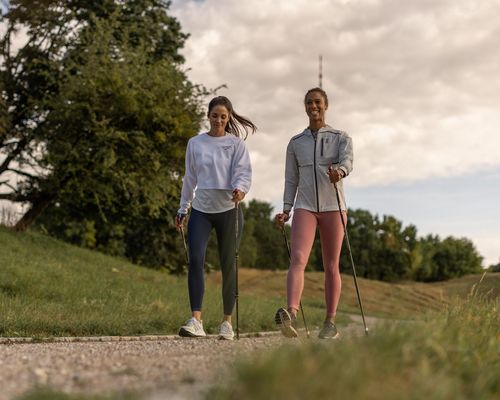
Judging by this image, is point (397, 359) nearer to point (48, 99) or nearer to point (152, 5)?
point (48, 99)

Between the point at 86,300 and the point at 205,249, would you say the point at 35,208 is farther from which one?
the point at 205,249

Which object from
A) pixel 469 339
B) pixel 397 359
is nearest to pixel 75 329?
pixel 469 339

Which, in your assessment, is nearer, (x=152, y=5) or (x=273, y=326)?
(x=273, y=326)

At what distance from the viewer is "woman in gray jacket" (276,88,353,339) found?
793cm

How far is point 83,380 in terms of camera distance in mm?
4031

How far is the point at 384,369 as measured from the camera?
12.3 ft

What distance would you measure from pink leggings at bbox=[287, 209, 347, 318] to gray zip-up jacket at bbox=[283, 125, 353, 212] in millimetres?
112

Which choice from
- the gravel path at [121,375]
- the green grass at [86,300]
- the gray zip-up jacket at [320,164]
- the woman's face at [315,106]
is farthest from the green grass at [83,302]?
the gravel path at [121,375]

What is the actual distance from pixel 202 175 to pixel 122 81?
1797 centimetres

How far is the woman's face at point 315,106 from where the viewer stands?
8.08 m

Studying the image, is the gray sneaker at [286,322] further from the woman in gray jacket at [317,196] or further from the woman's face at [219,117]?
the woman's face at [219,117]

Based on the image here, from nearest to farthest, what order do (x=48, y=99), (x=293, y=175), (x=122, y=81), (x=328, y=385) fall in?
(x=328, y=385) < (x=293, y=175) < (x=122, y=81) < (x=48, y=99)

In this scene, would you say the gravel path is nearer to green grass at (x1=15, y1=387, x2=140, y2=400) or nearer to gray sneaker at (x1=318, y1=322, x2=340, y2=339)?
green grass at (x1=15, y1=387, x2=140, y2=400)

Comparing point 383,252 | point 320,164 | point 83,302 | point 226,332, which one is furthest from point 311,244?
point 383,252
